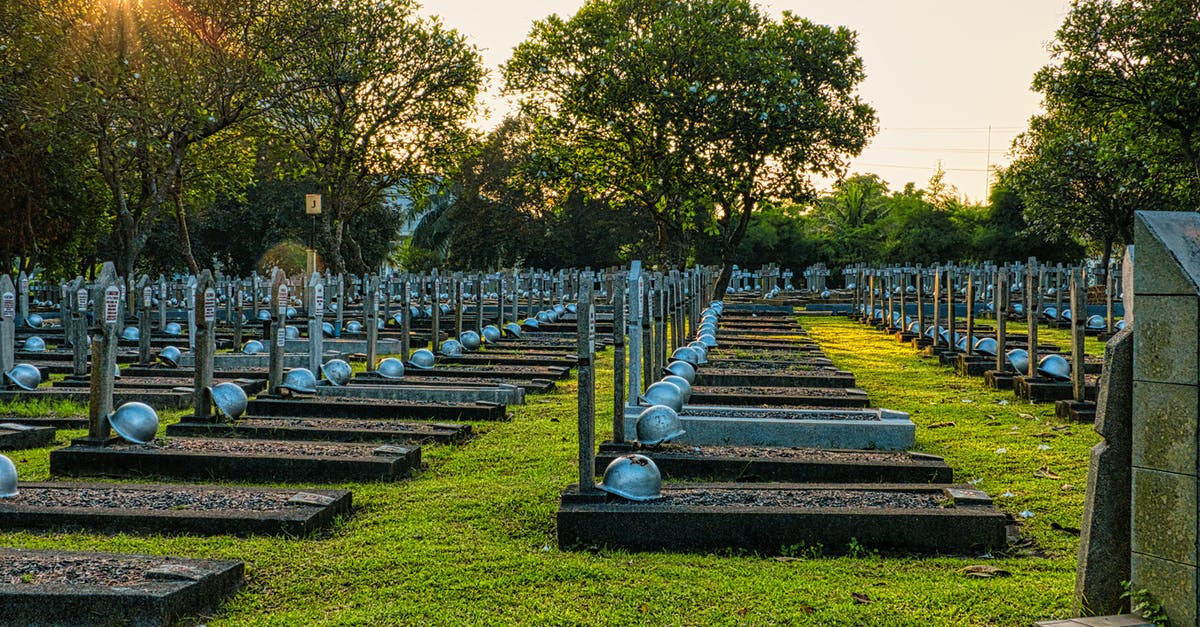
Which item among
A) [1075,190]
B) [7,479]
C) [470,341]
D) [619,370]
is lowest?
[7,479]

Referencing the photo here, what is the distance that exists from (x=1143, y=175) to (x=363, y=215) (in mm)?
31096

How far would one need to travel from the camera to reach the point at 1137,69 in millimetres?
22609

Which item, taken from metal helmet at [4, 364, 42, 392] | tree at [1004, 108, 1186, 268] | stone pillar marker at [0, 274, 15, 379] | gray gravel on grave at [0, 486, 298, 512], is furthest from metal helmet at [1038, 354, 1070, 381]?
tree at [1004, 108, 1186, 268]

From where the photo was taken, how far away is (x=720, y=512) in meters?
5.82

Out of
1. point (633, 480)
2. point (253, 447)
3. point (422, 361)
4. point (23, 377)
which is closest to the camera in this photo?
point (633, 480)

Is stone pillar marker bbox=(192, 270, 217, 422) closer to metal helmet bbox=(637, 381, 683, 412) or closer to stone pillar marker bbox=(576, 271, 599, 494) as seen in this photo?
metal helmet bbox=(637, 381, 683, 412)

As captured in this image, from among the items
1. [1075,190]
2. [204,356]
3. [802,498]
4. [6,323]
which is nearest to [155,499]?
[204,356]

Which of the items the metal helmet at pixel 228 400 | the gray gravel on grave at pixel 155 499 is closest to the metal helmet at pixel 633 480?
the gray gravel on grave at pixel 155 499

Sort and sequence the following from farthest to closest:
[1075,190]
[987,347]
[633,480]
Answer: [1075,190], [987,347], [633,480]

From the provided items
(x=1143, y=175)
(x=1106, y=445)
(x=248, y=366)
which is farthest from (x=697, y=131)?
(x=1106, y=445)

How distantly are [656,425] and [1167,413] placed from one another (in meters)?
4.34

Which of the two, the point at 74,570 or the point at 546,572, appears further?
the point at 546,572

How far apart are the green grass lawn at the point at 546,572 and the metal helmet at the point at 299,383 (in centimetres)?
315

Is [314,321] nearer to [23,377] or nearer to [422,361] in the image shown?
[422,361]
